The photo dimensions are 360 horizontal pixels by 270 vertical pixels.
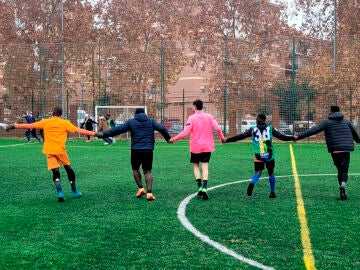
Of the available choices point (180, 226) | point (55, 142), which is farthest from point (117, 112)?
point (180, 226)

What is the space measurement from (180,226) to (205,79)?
32636 mm

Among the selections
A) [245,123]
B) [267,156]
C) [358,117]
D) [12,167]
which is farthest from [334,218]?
[245,123]

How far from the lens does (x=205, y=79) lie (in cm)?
3969

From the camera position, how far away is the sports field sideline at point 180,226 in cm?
580

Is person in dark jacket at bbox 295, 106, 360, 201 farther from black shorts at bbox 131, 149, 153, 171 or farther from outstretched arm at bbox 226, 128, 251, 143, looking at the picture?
black shorts at bbox 131, 149, 153, 171

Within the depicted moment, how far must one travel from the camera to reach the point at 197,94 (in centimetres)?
3916

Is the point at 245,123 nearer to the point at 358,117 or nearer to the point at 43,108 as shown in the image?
the point at 358,117

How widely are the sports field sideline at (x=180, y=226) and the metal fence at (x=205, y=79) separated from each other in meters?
20.4

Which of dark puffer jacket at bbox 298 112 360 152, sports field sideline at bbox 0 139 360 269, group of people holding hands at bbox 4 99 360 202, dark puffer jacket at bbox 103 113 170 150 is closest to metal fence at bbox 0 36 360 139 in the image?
sports field sideline at bbox 0 139 360 269

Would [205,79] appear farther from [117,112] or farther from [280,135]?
[280,135]

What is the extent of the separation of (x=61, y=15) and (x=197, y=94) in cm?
1291

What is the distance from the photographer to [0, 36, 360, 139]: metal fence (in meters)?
33.1

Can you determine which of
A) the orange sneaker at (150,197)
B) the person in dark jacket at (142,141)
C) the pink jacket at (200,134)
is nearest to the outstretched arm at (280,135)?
the pink jacket at (200,134)

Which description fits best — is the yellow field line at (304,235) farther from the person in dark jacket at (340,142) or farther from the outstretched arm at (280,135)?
the outstretched arm at (280,135)
